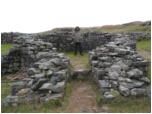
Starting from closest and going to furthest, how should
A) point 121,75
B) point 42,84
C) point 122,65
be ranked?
point 42,84, point 121,75, point 122,65

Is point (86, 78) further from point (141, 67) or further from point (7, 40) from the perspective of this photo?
point (7, 40)

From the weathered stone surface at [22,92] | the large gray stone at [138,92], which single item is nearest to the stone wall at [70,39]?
the weathered stone surface at [22,92]

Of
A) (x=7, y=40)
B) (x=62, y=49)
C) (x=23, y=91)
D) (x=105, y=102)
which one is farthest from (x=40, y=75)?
(x=7, y=40)

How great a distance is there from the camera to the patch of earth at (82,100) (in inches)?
344

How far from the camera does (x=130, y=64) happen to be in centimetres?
1135

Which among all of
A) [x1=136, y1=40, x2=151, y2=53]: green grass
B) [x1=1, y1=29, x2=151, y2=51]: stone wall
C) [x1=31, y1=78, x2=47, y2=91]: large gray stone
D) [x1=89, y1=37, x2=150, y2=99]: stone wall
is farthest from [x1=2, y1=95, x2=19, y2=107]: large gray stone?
[x1=136, y1=40, x2=151, y2=53]: green grass

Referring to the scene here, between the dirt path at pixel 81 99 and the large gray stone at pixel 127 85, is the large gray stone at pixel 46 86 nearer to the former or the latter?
the dirt path at pixel 81 99

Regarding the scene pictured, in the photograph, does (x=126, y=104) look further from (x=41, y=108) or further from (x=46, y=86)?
(x=46, y=86)

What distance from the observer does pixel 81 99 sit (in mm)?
9711

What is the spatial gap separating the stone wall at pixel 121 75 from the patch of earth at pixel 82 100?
0.42m

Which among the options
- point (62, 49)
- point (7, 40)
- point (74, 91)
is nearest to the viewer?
point (74, 91)

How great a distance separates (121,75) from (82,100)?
174 centimetres

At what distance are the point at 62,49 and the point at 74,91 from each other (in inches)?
518

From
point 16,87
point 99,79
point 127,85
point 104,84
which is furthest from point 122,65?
point 16,87
